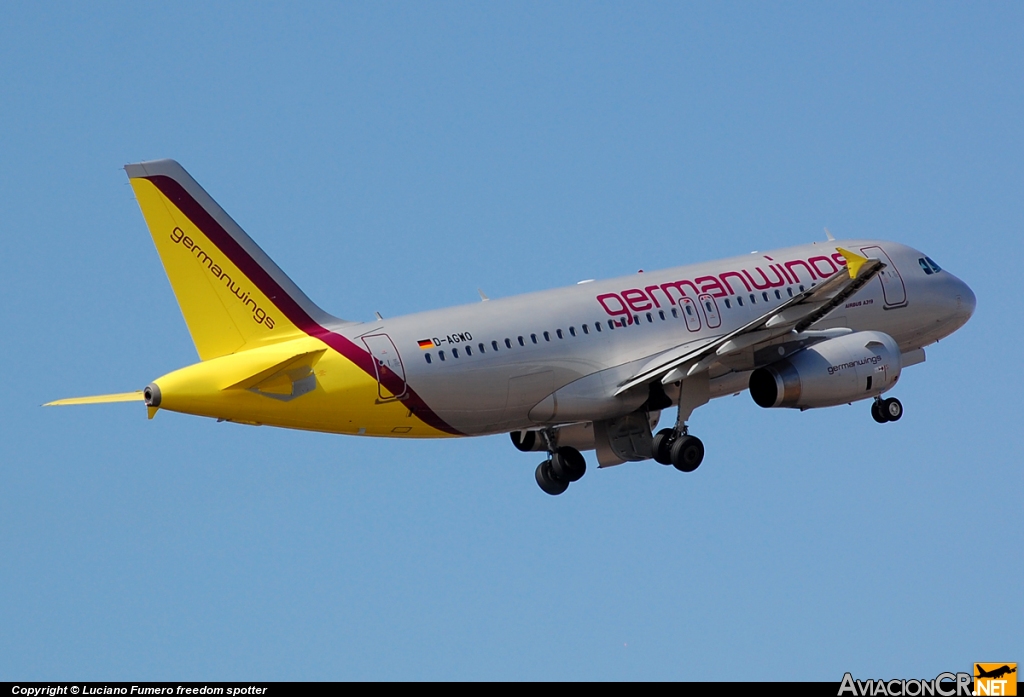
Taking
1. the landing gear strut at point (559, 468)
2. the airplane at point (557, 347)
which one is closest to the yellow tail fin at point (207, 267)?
the airplane at point (557, 347)

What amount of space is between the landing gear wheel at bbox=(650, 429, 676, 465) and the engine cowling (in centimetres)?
251

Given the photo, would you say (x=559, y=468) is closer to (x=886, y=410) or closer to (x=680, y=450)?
(x=680, y=450)

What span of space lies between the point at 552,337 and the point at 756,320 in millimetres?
5230

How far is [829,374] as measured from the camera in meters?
53.9

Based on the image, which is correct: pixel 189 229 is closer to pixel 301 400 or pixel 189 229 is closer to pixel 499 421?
pixel 301 400

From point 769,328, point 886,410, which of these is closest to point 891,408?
point 886,410

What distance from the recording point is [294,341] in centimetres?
5009

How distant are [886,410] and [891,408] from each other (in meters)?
0.16

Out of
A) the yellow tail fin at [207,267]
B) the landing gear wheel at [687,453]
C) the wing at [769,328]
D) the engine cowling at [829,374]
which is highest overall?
the yellow tail fin at [207,267]

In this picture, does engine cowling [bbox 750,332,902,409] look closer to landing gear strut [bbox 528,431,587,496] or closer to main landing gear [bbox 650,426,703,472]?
main landing gear [bbox 650,426,703,472]

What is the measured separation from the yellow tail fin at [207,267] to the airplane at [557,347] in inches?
1.7

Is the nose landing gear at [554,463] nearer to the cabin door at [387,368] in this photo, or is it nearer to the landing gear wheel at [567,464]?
the landing gear wheel at [567,464]

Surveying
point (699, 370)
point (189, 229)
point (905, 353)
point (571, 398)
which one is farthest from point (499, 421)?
point (905, 353)

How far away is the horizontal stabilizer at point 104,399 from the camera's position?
50000mm
